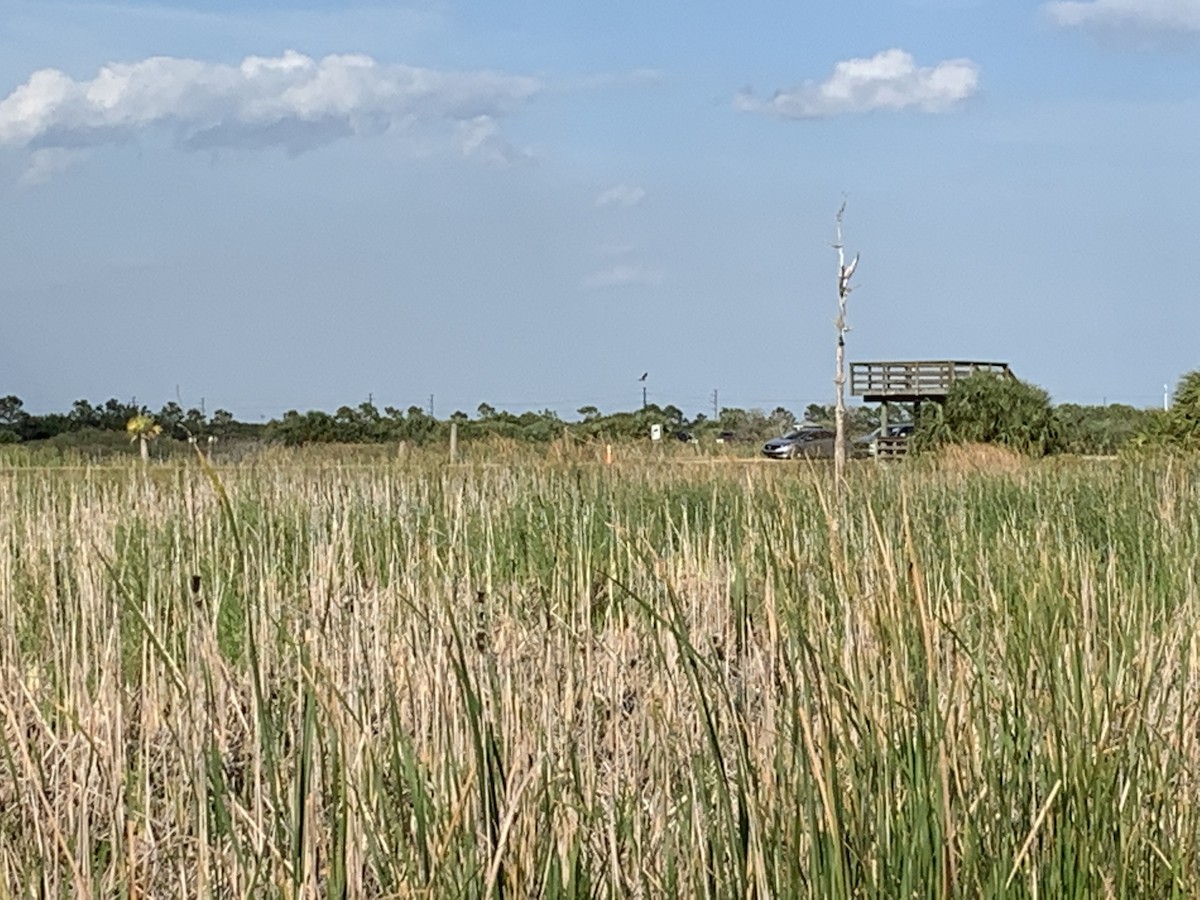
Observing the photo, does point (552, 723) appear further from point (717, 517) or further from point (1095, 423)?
point (1095, 423)

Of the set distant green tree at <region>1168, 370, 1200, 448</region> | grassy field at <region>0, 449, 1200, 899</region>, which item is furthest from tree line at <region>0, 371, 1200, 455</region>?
grassy field at <region>0, 449, 1200, 899</region>

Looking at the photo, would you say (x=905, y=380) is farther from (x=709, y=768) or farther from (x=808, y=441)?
(x=709, y=768)

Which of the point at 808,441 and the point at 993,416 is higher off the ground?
the point at 993,416

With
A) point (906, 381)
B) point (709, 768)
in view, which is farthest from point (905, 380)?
point (709, 768)

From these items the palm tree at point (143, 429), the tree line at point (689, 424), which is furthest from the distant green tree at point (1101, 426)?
the palm tree at point (143, 429)

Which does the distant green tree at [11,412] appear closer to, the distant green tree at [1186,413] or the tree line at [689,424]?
the tree line at [689,424]

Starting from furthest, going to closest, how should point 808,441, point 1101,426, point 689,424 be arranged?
point 689,424
point 1101,426
point 808,441

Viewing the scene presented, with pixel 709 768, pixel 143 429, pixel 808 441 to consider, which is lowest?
pixel 709 768

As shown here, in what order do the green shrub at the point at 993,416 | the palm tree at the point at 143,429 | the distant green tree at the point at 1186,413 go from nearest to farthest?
the palm tree at the point at 143,429 → the distant green tree at the point at 1186,413 → the green shrub at the point at 993,416

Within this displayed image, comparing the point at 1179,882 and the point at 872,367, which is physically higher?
the point at 872,367

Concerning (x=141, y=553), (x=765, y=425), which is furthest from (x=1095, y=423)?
(x=141, y=553)

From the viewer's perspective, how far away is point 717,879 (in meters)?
2.26

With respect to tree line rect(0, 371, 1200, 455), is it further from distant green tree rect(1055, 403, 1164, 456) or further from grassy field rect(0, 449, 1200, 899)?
grassy field rect(0, 449, 1200, 899)

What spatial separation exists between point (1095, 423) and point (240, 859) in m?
40.2
